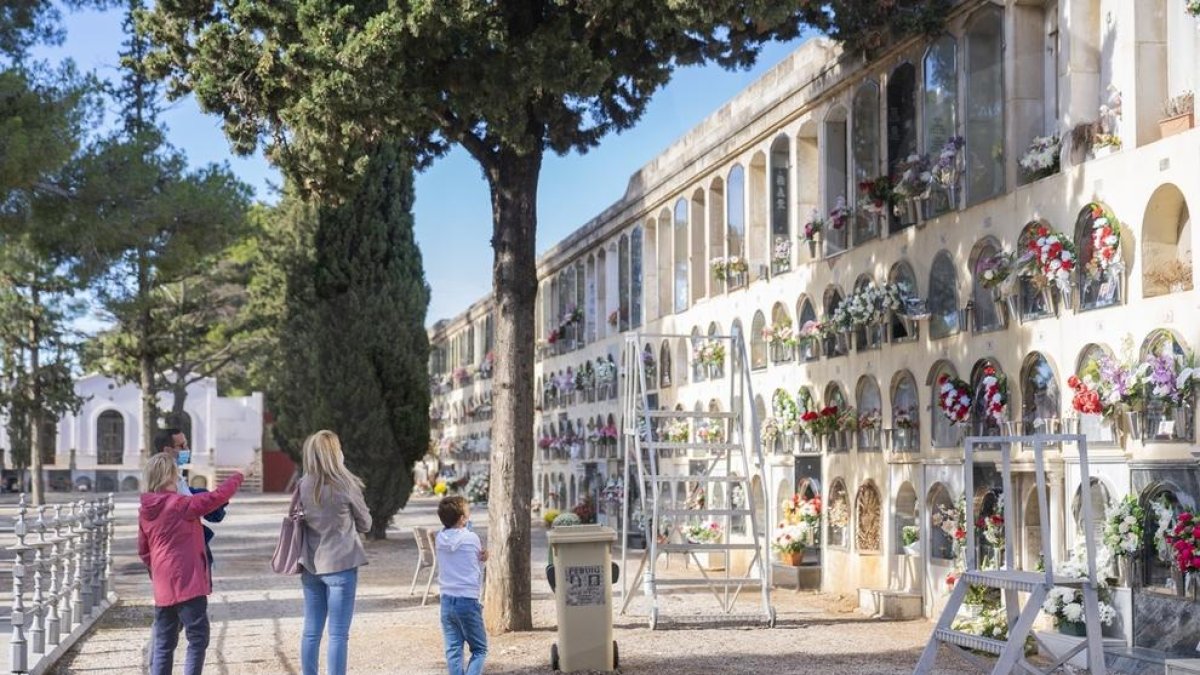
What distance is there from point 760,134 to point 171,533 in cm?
1129

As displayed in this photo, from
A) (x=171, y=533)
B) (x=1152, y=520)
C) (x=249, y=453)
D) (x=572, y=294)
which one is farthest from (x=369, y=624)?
(x=249, y=453)

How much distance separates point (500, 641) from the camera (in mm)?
11820

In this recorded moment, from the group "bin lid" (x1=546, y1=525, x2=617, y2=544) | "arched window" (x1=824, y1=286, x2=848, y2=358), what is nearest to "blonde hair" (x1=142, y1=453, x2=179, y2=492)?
"bin lid" (x1=546, y1=525, x2=617, y2=544)

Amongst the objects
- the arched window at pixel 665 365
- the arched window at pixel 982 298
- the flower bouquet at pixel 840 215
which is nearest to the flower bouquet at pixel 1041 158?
the arched window at pixel 982 298

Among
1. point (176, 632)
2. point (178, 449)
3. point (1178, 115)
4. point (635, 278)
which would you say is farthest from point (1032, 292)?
point (635, 278)

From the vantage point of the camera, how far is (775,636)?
12.2 meters

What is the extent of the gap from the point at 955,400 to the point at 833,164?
4248 mm

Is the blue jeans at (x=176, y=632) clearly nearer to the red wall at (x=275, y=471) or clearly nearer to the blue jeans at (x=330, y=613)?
the blue jeans at (x=330, y=613)

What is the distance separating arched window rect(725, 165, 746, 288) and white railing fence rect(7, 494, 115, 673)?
8.17 meters

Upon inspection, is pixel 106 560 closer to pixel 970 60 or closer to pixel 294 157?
pixel 294 157

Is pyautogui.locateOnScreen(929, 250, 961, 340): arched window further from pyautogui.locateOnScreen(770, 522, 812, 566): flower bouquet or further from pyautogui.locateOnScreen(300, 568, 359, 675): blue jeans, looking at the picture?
pyautogui.locateOnScreen(300, 568, 359, 675): blue jeans

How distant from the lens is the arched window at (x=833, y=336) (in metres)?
15.6

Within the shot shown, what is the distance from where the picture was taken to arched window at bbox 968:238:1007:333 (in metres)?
12.4

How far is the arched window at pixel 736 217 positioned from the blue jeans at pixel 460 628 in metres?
10.9
